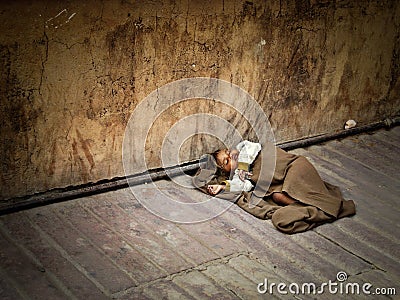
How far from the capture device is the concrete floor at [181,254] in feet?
12.5

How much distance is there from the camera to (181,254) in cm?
418

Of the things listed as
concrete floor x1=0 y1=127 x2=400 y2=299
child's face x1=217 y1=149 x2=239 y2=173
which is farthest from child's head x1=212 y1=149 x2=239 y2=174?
concrete floor x1=0 y1=127 x2=400 y2=299

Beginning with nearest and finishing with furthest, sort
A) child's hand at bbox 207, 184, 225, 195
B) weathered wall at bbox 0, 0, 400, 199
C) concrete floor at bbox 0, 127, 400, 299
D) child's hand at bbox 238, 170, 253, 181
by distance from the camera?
concrete floor at bbox 0, 127, 400, 299 < weathered wall at bbox 0, 0, 400, 199 < child's hand at bbox 207, 184, 225, 195 < child's hand at bbox 238, 170, 253, 181

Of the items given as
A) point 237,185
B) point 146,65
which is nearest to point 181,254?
point 237,185

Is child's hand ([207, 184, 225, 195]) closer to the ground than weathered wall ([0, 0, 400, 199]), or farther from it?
closer to the ground

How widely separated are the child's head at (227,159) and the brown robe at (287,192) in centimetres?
7

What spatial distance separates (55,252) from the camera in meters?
4.05

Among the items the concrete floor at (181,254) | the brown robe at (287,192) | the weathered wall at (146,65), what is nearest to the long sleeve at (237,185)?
the brown robe at (287,192)

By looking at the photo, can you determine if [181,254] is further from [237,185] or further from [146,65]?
[146,65]

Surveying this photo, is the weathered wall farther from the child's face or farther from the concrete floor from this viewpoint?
the concrete floor

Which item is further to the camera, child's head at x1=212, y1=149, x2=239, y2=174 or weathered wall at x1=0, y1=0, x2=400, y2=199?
child's head at x1=212, y1=149, x2=239, y2=174

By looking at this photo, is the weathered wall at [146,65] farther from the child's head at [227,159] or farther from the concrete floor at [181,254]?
the concrete floor at [181,254]

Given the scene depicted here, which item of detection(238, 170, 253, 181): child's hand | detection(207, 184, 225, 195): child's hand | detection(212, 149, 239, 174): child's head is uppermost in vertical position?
detection(212, 149, 239, 174): child's head

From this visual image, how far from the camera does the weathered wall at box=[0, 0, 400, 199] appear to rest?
167 inches
